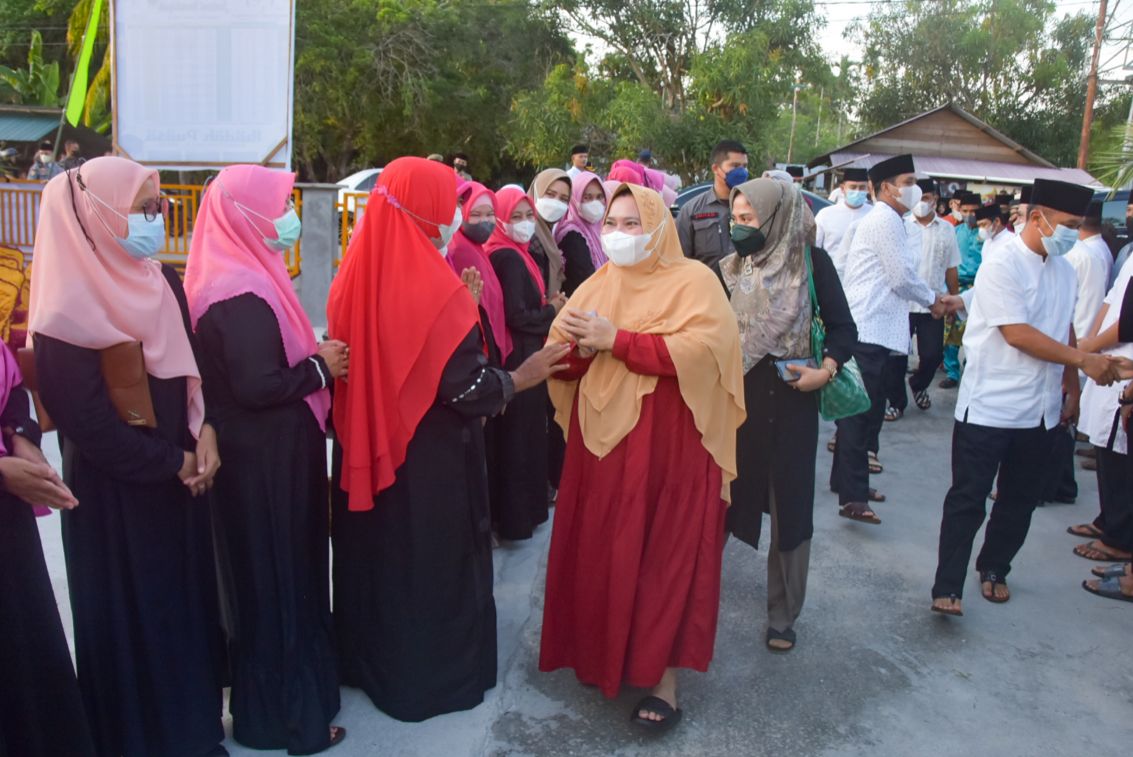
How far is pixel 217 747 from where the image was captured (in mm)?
2826

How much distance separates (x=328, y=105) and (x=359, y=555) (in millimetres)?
24196

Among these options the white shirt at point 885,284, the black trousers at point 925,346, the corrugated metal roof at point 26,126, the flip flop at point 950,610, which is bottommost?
the flip flop at point 950,610

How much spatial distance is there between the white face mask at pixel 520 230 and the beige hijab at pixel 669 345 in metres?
1.60

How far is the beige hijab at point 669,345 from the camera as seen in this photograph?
2996mm

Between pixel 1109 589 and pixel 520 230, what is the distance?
3340 millimetres

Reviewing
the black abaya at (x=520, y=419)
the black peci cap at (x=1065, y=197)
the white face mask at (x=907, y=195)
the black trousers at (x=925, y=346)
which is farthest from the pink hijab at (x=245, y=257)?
the black trousers at (x=925, y=346)

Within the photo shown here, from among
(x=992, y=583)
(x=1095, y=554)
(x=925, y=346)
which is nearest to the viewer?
(x=992, y=583)

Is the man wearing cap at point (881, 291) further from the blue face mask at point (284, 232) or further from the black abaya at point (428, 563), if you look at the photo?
the blue face mask at point (284, 232)

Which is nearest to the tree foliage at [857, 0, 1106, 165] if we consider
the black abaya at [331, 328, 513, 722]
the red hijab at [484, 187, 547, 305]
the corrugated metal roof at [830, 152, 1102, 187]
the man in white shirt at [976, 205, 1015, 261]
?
the corrugated metal roof at [830, 152, 1102, 187]

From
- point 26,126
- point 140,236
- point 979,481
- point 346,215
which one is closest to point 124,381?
point 140,236

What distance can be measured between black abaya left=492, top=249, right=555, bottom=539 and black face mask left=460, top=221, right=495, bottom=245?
0.28 meters

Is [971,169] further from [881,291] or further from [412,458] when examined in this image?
[412,458]

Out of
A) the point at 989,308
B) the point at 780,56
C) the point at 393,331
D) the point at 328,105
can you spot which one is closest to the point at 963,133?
the point at 780,56

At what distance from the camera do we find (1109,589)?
14.7 feet
